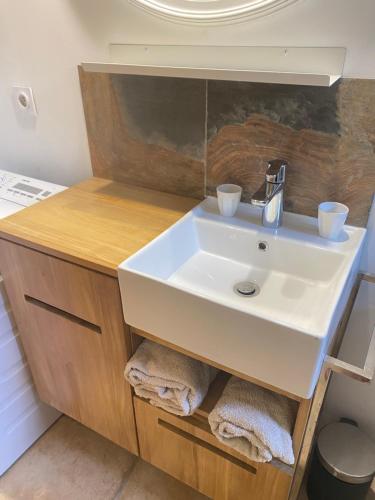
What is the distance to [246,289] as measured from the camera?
39.8 inches

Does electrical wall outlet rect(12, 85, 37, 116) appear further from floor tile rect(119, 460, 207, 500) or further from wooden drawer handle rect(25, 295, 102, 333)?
floor tile rect(119, 460, 207, 500)

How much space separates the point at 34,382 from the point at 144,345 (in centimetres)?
63

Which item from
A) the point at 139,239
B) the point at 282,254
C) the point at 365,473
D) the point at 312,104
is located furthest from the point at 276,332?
the point at 365,473

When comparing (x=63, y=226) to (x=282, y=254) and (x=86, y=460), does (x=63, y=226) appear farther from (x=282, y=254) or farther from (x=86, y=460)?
(x=86, y=460)

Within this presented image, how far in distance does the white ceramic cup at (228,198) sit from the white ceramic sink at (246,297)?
0.08 feet

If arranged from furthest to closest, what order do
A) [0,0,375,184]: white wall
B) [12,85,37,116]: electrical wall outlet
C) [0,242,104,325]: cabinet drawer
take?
1. [12,85,37,116]: electrical wall outlet
2. [0,242,104,325]: cabinet drawer
3. [0,0,375,184]: white wall

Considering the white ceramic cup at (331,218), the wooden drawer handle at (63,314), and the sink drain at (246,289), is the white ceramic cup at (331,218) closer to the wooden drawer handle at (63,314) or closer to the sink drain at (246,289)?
the sink drain at (246,289)

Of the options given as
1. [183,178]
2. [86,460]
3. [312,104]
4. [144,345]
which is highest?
[312,104]

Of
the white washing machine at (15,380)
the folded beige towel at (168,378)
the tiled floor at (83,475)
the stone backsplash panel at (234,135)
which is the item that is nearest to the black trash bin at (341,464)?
the tiled floor at (83,475)

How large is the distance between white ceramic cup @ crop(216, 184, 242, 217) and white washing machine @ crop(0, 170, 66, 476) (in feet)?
2.05

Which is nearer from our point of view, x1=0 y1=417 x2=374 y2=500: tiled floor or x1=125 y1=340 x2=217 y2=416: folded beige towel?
x1=125 y1=340 x2=217 y2=416: folded beige towel

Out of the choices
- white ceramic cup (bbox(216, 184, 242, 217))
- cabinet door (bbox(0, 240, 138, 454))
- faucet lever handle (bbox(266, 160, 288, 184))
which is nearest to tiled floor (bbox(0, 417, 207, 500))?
cabinet door (bbox(0, 240, 138, 454))

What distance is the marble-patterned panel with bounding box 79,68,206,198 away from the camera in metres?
1.13

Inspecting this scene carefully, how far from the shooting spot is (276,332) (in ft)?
2.37
